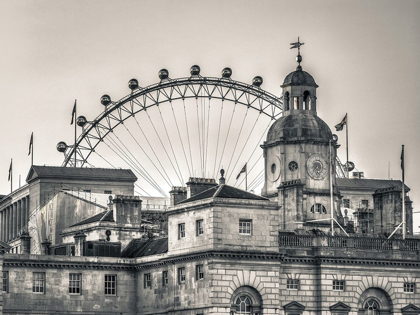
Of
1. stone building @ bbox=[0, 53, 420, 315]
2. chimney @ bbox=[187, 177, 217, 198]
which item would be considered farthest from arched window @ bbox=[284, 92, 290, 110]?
chimney @ bbox=[187, 177, 217, 198]

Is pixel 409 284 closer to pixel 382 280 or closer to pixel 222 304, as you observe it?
pixel 382 280

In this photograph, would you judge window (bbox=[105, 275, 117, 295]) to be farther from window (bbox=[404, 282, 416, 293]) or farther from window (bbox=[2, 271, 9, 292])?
window (bbox=[404, 282, 416, 293])

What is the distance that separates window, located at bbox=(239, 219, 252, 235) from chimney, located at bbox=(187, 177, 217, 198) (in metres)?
13.5

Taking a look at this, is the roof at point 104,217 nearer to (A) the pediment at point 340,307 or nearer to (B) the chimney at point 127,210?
(B) the chimney at point 127,210

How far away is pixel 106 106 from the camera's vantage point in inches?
7613

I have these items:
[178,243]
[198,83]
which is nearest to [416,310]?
[178,243]

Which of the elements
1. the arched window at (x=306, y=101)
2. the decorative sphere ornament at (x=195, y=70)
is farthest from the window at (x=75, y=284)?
the decorative sphere ornament at (x=195, y=70)

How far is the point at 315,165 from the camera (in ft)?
536

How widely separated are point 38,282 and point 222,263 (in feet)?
59.4

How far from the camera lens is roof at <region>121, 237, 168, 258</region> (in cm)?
14425

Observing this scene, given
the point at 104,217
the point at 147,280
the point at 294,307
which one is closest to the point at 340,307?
the point at 294,307

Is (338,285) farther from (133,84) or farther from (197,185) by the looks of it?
(133,84)

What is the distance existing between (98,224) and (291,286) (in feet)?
76.1

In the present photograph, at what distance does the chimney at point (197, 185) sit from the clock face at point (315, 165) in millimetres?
17056
